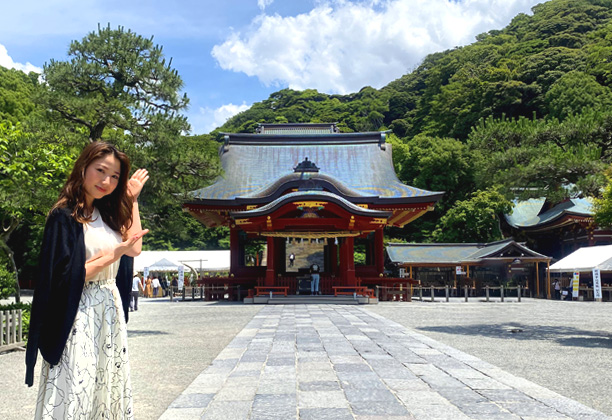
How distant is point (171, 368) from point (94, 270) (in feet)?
13.6

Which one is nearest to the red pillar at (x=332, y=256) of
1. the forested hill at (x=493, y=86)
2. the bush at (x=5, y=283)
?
the bush at (x=5, y=283)

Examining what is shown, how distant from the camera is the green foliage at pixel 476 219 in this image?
33656mm

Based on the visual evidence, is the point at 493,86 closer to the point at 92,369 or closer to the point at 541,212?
the point at 541,212

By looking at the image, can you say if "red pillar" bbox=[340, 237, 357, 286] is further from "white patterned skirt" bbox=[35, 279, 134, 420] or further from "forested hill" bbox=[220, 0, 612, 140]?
"forested hill" bbox=[220, 0, 612, 140]

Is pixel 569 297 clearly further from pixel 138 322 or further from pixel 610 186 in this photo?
pixel 138 322

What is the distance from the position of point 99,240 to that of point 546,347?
23.9 ft

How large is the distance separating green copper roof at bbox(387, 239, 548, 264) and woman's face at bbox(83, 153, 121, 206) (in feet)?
86.2

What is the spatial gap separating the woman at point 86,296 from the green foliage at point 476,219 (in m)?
33.0

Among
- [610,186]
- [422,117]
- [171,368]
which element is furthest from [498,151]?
[422,117]

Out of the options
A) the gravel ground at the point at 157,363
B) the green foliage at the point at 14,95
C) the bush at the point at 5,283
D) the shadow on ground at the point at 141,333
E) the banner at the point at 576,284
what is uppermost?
the green foliage at the point at 14,95

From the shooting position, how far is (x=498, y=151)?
10125 millimetres

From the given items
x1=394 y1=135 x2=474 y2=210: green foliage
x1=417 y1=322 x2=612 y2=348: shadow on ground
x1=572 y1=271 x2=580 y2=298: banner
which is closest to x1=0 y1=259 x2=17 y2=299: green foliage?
x1=417 y1=322 x2=612 y2=348: shadow on ground

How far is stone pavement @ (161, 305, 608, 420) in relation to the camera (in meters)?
3.94

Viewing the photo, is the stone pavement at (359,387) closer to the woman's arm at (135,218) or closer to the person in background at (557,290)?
the woman's arm at (135,218)
